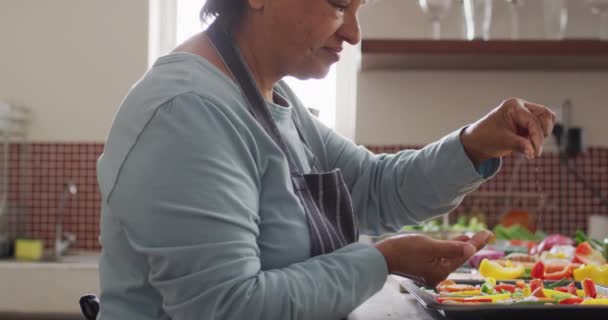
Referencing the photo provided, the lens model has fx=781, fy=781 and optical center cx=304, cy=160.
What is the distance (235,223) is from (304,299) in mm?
115

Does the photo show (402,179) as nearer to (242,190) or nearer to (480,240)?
(480,240)

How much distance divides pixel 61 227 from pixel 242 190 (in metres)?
2.57

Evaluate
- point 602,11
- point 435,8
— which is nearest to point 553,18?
point 602,11

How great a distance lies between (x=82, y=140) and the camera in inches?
128

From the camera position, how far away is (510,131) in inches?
44.5

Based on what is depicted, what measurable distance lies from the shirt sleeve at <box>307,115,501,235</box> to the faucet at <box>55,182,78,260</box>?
204cm

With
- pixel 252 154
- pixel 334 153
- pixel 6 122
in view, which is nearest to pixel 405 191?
pixel 334 153

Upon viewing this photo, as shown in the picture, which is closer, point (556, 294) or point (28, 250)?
point (556, 294)

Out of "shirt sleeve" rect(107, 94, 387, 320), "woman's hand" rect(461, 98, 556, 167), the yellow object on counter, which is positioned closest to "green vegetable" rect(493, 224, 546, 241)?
"woman's hand" rect(461, 98, 556, 167)

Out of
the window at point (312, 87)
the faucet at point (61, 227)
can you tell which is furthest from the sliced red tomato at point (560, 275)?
the faucet at point (61, 227)

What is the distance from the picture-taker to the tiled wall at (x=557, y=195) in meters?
2.98

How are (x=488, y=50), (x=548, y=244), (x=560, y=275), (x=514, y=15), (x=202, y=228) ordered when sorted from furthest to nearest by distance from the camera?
(x=514, y=15)
(x=488, y=50)
(x=548, y=244)
(x=560, y=275)
(x=202, y=228)

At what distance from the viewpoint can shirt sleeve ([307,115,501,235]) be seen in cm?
124

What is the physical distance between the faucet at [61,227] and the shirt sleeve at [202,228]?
2.39 m
